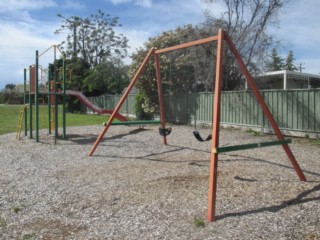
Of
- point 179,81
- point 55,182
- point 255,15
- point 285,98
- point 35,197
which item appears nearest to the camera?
point 35,197

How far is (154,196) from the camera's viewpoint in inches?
214

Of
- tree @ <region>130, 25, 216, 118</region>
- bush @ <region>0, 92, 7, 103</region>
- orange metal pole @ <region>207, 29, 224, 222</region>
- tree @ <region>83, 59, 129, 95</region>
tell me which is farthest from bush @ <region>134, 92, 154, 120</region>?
bush @ <region>0, 92, 7, 103</region>

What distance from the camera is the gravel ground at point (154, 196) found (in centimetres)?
420

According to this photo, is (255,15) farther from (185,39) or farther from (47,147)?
(47,147)

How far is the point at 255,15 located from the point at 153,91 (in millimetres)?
6554

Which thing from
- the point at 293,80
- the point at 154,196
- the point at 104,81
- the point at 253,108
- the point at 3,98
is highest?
the point at 104,81

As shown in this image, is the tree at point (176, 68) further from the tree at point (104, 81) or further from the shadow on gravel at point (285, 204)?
the tree at point (104, 81)

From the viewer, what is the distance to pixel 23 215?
15.8 feet

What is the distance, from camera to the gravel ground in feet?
13.8

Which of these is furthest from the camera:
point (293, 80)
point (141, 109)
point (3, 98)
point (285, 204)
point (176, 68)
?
point (3, 98)

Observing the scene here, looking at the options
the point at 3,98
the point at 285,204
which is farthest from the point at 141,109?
the point at 3,98

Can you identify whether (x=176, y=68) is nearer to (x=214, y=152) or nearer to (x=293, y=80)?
(x=293, y=80)

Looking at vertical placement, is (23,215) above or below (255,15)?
below

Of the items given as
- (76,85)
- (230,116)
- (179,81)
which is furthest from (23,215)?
(76,85)
